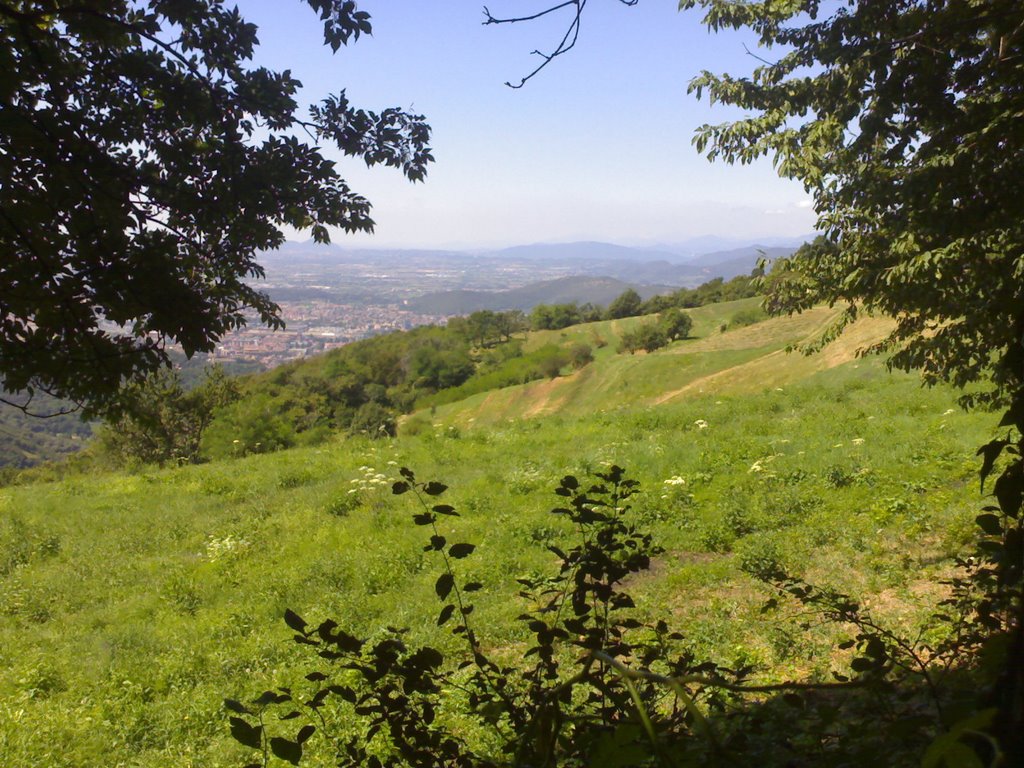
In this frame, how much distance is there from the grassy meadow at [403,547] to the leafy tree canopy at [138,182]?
3.17 metres

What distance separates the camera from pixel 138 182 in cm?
363

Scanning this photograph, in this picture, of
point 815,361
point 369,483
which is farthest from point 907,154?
point 815,361

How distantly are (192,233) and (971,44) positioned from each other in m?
5.56

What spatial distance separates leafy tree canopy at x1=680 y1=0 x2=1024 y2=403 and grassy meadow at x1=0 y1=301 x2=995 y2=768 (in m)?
2.38

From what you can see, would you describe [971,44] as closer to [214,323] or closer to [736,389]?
[214,323]

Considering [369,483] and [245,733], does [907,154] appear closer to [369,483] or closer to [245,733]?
[245,733]

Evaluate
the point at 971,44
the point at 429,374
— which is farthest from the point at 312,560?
the point at 429,374

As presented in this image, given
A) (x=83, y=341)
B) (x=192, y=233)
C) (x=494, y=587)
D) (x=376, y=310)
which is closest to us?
(x=83, y=341)

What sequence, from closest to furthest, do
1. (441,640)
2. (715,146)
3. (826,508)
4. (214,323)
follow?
1. (214,323)
2. (441,640)
3. (715,146)
4. (826,508)

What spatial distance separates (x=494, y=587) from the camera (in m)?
7.18

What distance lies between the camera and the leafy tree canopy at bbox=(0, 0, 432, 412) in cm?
312

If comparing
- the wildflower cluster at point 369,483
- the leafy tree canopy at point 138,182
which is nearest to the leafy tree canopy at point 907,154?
the leafy tree canopy at point 138,182

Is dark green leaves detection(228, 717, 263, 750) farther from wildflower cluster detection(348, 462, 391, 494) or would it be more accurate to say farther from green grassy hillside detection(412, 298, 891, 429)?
green grassy hillside detection(412, 298, 891, 429)

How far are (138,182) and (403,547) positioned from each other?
5851mm
